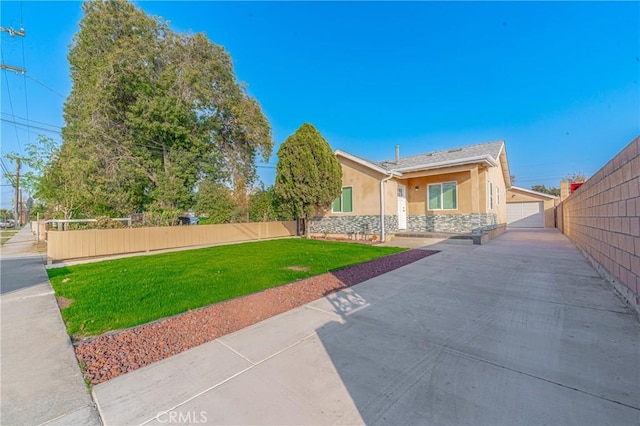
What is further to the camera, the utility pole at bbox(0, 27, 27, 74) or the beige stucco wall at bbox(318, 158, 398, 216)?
the beige stucco wall at bbox(318, 158, 398, 216)

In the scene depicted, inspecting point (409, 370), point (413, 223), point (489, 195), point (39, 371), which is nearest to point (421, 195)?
point (413, 223)

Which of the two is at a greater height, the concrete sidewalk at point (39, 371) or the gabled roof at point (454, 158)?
the gabled roof at point (454, 158)

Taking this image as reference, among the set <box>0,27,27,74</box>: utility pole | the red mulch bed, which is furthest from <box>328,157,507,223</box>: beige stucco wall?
<box>0,27,27,74</box>: utility pole

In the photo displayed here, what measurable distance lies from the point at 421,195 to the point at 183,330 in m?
13.1

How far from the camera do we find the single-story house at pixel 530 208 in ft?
63.9

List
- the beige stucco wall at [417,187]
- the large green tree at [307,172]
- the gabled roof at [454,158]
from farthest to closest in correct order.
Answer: the large green tree at [307,172] < the beige stucco wall at [417,187] < the gabled roof at [454,158]

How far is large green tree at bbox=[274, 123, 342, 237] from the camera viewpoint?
12.8m

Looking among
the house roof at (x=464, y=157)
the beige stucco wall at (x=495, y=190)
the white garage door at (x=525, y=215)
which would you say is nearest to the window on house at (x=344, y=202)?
the house roof at (x=464, y=157)

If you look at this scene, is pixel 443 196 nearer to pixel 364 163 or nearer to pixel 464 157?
pixel 464 157

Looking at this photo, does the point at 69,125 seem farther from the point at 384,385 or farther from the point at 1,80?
the point at 384,385

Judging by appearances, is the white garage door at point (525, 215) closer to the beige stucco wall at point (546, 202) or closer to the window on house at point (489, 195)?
the beige stucco wall at point (546, 202)

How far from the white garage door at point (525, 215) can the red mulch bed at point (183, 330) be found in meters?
22.0

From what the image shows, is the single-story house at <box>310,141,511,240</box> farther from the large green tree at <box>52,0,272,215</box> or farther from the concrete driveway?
the concrete driveway

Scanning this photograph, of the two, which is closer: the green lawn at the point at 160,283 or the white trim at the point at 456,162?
the green lawn at the point at 160,283
